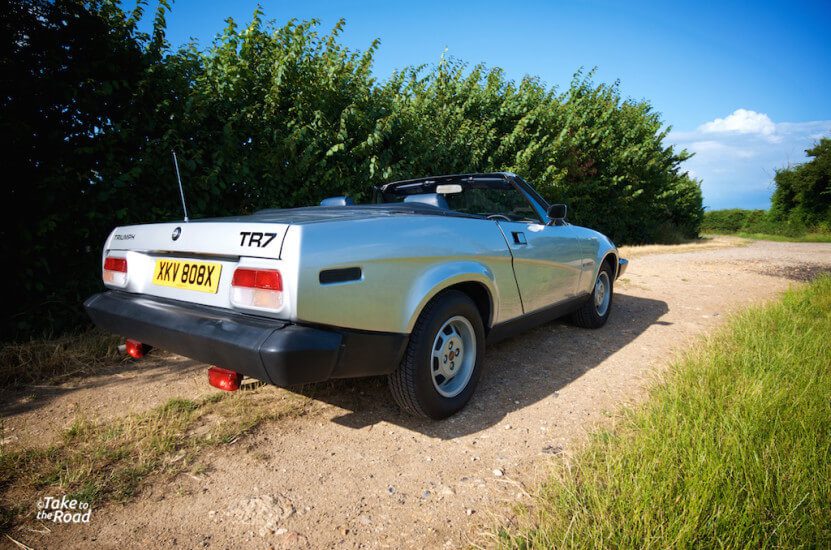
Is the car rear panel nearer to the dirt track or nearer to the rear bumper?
the rear bumper

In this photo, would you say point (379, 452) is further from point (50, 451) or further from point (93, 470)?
point (50, 451)

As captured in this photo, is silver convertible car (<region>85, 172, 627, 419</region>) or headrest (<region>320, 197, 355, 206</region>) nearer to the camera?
silver convertible car (<region>85, 172, 627, 419</region>)

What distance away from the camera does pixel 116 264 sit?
2344 millimetres

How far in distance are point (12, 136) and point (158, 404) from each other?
243 centimetres

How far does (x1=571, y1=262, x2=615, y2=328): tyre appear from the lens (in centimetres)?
407

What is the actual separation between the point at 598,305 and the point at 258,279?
3636 mm

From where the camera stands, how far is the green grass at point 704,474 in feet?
4.42

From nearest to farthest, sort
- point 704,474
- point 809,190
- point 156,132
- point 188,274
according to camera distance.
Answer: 1. point 704,474
2. point 188,274
3. point 156,132
4. point 809,190

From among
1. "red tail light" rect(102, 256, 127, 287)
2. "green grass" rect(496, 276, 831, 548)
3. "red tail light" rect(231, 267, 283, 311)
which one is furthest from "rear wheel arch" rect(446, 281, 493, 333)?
"red tail light" rect(102, 256, 127, 287)

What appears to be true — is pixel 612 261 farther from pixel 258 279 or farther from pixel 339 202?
pixel 258 279

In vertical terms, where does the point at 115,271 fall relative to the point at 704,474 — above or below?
above

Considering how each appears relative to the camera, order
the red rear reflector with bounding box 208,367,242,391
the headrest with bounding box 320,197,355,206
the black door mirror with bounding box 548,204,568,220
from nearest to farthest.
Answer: the red rear reflector with bounding box 208,367,242,391
the headrest with bounding box 320,197,355,206
the black door mirror with bounding box 548,204,568,220

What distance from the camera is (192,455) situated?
1972mm

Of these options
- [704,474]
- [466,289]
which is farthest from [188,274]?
[704,474]
